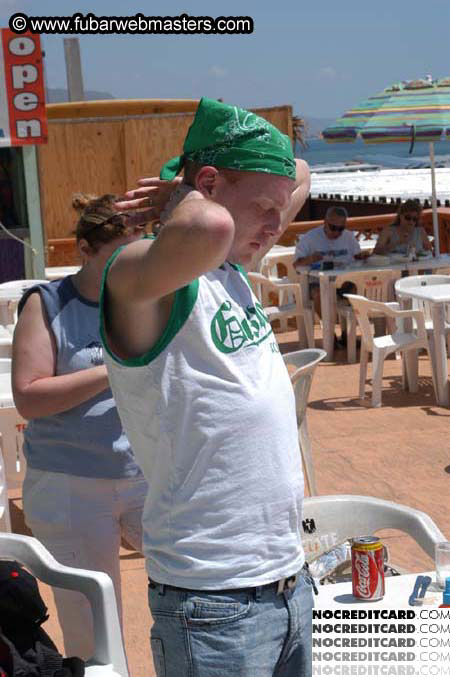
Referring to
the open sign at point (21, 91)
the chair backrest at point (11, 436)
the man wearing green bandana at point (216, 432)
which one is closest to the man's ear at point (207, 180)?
the man wearing green bandana at point (216, 432)

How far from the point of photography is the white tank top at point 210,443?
1.72 metres

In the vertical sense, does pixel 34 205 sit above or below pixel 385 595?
above

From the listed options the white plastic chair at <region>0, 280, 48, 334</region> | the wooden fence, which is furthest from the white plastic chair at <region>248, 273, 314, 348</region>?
the wooden fence

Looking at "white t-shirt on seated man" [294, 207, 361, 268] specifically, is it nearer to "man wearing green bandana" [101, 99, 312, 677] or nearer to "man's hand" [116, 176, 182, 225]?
"man's hand" [116, 176, 182, 225]

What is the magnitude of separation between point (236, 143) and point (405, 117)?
9309mm

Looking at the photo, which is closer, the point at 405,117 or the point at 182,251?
the point at 182,251

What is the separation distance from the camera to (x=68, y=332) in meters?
2.74

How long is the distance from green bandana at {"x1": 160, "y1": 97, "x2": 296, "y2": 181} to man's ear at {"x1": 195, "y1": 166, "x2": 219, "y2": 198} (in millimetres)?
15

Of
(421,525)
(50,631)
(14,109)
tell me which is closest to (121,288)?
(421,525)

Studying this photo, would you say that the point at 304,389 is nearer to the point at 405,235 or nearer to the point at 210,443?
the point at 210,443

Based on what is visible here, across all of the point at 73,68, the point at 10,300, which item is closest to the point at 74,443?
the point at 10,300

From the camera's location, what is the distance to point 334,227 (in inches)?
416

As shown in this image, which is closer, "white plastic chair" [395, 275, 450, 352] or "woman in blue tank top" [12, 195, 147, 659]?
"woman in blue tank top" [12, 195, 147, 659]

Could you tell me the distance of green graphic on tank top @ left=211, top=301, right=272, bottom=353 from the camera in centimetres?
174
